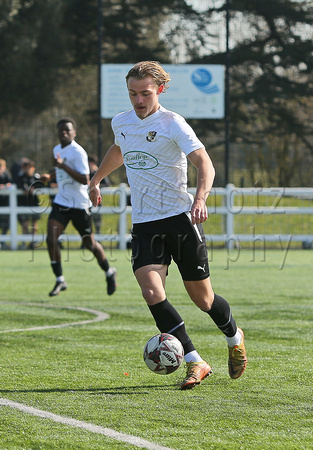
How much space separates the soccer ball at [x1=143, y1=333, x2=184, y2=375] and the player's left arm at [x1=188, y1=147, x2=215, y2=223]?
0.79 meters

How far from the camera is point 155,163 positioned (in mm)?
4961

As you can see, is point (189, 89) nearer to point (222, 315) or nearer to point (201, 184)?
point (222, 315)

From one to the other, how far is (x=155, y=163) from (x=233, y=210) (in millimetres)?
13056

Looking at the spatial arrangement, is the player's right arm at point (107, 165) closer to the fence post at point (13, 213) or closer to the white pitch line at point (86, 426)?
the white pitch line at point (86, 426)

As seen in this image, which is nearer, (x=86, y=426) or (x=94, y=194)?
(x=86, y=426)

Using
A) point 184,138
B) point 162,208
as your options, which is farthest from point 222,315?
point 184,138

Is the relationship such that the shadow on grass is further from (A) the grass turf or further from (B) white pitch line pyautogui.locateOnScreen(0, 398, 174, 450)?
(B) white pitch line pyautogui.locateOnScreen(0, 398, 174, 450)

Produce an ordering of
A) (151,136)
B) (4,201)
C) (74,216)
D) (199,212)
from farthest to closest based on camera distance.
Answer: (4,201), (74,216), (151,136), (199,212)

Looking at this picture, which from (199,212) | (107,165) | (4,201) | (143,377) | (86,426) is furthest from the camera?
(4,201)

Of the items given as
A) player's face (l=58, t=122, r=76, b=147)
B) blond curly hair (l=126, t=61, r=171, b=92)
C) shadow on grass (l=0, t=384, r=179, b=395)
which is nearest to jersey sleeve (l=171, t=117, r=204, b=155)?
blond curly hair (l=126, t=61, r=171, b=92)

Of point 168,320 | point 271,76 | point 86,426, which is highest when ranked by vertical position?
point 271,76

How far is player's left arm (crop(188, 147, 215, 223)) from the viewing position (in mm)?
4529

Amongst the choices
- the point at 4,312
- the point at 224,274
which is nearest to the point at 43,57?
the point at 224,274

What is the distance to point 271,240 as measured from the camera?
18.0 metres
